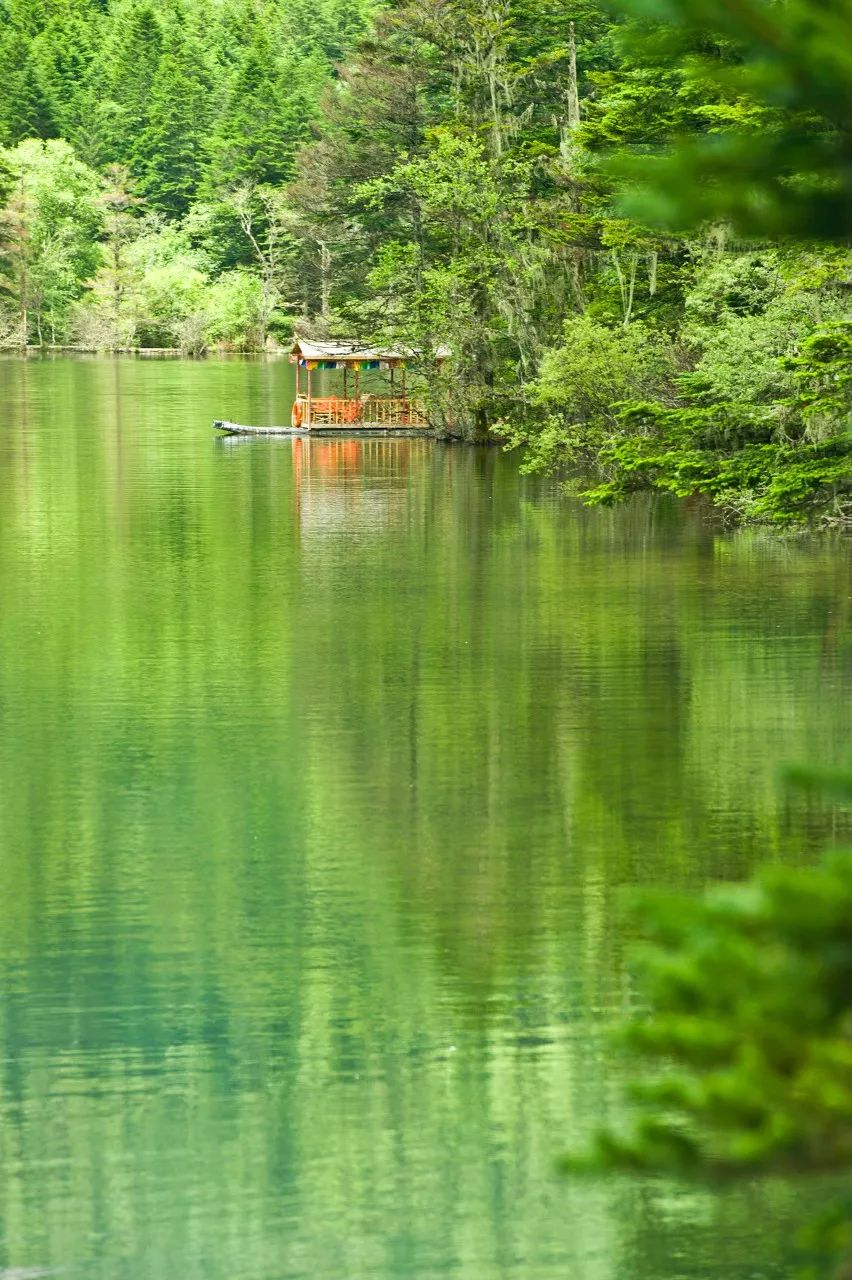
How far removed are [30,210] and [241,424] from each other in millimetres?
50871

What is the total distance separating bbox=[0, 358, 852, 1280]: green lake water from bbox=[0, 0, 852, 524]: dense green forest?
90.2 inches

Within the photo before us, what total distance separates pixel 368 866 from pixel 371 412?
3563 centimetres

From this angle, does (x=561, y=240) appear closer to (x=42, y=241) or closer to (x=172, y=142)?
(x=42, y=241)

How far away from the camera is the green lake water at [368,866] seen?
26.4 ft

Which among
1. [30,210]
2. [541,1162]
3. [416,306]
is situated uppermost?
[30,210]

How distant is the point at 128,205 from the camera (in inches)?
3991

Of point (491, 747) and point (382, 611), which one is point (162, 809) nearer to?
point (491, 747)

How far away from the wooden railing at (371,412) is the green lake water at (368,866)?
19.9 meters

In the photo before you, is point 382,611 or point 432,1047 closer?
point 432,1047

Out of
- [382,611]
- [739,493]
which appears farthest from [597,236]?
[382,611]

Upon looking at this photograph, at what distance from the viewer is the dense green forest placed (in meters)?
2.61

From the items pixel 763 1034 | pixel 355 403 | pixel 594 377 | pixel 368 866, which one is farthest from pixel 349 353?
pixel 763 1034

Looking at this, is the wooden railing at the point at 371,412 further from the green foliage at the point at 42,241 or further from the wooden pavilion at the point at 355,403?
the green foliage at the point at 42,241

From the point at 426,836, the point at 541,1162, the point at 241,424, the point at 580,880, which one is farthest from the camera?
the point at 241,424
